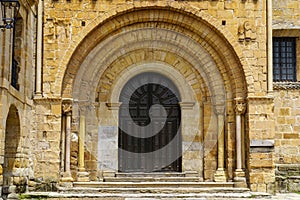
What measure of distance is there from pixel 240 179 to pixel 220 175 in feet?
1.94

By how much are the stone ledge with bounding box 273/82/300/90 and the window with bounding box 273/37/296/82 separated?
29cm

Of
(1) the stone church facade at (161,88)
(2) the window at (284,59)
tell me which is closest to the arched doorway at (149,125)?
(1) the stone church facade at (161,88)

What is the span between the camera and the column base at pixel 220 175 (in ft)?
41.9

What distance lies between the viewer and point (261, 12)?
507 inches

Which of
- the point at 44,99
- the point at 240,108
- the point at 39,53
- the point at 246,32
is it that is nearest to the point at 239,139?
the point at 240,108

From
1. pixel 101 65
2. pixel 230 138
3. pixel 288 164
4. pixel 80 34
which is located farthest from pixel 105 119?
pixel 288 164

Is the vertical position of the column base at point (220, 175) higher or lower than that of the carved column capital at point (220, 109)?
lower

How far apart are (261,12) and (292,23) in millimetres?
1472

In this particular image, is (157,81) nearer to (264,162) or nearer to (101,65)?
(101,65)

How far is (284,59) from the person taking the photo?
553 inches

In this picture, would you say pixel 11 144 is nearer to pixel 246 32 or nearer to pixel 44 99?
pixel 44 99

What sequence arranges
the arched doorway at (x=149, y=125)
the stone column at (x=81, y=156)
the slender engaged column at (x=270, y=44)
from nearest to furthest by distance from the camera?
the slender engaged column at (x=270, y=44)
the stone column at (x=81, y=156)
the arched doorway at (x=149, y=125)

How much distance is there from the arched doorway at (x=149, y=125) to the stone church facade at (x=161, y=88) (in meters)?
0.06

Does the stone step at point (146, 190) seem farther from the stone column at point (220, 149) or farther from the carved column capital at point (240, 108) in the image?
the carved column capital at point (240, 108)
